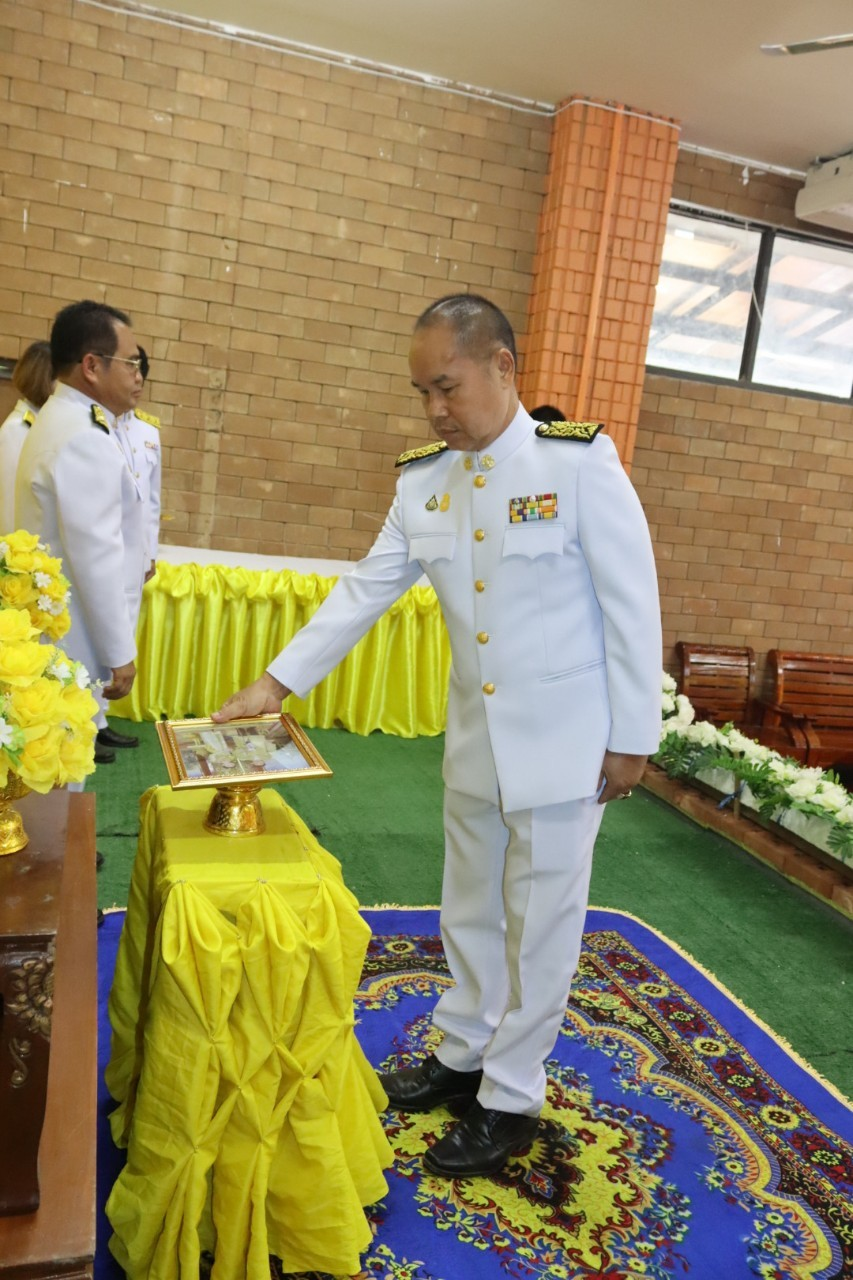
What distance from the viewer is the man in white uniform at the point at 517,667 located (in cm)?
184

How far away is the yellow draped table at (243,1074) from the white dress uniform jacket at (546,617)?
1.46ft

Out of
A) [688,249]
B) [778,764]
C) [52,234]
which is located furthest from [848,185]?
[52,234]

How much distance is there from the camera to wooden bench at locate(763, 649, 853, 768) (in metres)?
6.51

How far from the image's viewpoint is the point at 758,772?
4172 mm

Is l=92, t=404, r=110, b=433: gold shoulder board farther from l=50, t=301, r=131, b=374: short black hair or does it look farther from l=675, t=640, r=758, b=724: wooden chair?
l=675, t=640, r=758, b=724: wooden chair

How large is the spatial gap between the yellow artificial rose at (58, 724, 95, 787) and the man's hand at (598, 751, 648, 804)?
983 millimetres

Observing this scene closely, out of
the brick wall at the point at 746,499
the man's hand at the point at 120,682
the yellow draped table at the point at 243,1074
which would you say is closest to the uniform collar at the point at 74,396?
the man's hand at the point at 120,682

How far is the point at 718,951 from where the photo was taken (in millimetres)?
3154

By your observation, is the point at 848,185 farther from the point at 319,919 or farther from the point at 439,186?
the point at 319,919

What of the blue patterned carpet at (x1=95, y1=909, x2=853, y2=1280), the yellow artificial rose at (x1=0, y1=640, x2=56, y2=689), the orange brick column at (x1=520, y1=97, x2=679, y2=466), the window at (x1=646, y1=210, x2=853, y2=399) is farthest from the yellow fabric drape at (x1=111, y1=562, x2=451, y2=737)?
the yellow artificial rose at (x1=0, y1=640, x2=56, y2=689)

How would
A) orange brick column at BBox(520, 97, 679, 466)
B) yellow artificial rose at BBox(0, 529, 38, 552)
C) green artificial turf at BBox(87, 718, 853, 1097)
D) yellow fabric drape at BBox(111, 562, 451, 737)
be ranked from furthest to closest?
1. orange brick column at BBox(520, 97, 679, 466)
2. yellow fabric drape at BBox(111, 562, 451, 737)
3. green artificial turf at BBox(87, 718, 853, 1097)
4. yellow artificial rose at BBox(0, 529, 38, 552)

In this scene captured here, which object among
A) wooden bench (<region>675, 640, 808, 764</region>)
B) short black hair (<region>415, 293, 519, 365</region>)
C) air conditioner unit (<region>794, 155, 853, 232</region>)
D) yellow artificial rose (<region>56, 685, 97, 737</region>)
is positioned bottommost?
wooden bench (<region>675, 640, 808, 764</region>)

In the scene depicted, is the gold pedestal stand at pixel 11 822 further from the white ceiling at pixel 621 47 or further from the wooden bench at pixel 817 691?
the wooden bench at pixel 817 691

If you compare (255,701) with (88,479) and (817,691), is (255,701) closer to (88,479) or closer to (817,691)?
(88,479)
